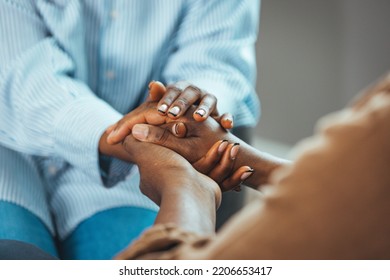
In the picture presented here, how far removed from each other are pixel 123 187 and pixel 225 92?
8.0 inches

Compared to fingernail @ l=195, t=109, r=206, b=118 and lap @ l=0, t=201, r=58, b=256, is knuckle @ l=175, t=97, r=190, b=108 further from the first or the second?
lap @ l=0, t=201, r=58, b=256

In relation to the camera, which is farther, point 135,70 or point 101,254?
point 135,70

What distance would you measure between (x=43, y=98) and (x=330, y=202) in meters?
0.64

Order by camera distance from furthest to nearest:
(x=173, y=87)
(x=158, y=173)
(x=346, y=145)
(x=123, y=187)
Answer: (x=123, y=187) → (x=173, y=87) → (x=158, y=173) → (x=346, y=145)

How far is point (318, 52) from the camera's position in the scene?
1.63m

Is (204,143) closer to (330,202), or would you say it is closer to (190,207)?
(190,207)

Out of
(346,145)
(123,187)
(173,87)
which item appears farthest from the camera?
(123,187)

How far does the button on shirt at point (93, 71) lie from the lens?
2.81 feet

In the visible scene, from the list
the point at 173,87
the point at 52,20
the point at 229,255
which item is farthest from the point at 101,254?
the point at 229,255

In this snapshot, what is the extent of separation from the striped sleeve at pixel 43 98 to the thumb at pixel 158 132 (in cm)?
9

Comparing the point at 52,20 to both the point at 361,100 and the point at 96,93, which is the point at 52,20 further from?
the point at 361,100

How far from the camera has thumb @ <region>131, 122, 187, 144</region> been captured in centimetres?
74

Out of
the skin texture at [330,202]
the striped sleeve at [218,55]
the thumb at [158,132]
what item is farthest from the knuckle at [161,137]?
the skin texture at [330,202]

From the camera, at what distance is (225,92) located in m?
0.94
